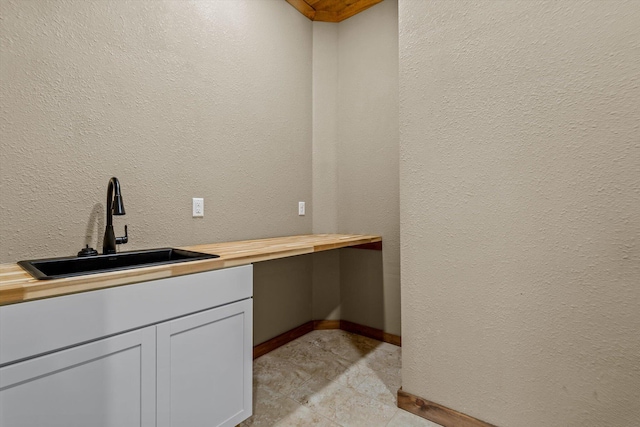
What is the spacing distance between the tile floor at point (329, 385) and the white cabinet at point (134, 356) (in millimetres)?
359

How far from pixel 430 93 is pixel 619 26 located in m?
0.70

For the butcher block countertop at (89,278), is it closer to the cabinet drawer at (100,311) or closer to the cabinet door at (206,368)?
the cabinet drawer at (100,311)

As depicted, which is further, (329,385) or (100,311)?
(329,385)

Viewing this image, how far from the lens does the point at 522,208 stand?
4.34ft

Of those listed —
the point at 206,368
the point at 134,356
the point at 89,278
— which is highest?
the point at 89,278

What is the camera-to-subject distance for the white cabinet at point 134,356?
0.81 meters

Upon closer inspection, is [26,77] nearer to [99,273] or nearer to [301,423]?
[99,273]

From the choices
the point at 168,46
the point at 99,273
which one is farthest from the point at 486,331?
the point at 168,46

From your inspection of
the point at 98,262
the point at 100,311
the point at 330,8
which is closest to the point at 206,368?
the point at 100,311

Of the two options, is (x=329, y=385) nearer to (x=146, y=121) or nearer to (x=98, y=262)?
(x=98, y=262)

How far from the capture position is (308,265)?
2723 mm

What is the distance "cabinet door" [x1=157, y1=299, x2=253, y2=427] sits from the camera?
1.10m

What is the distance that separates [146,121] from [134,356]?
117 centimetres

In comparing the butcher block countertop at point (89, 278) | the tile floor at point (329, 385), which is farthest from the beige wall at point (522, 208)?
the butcher block countertop at point (89, 278)
